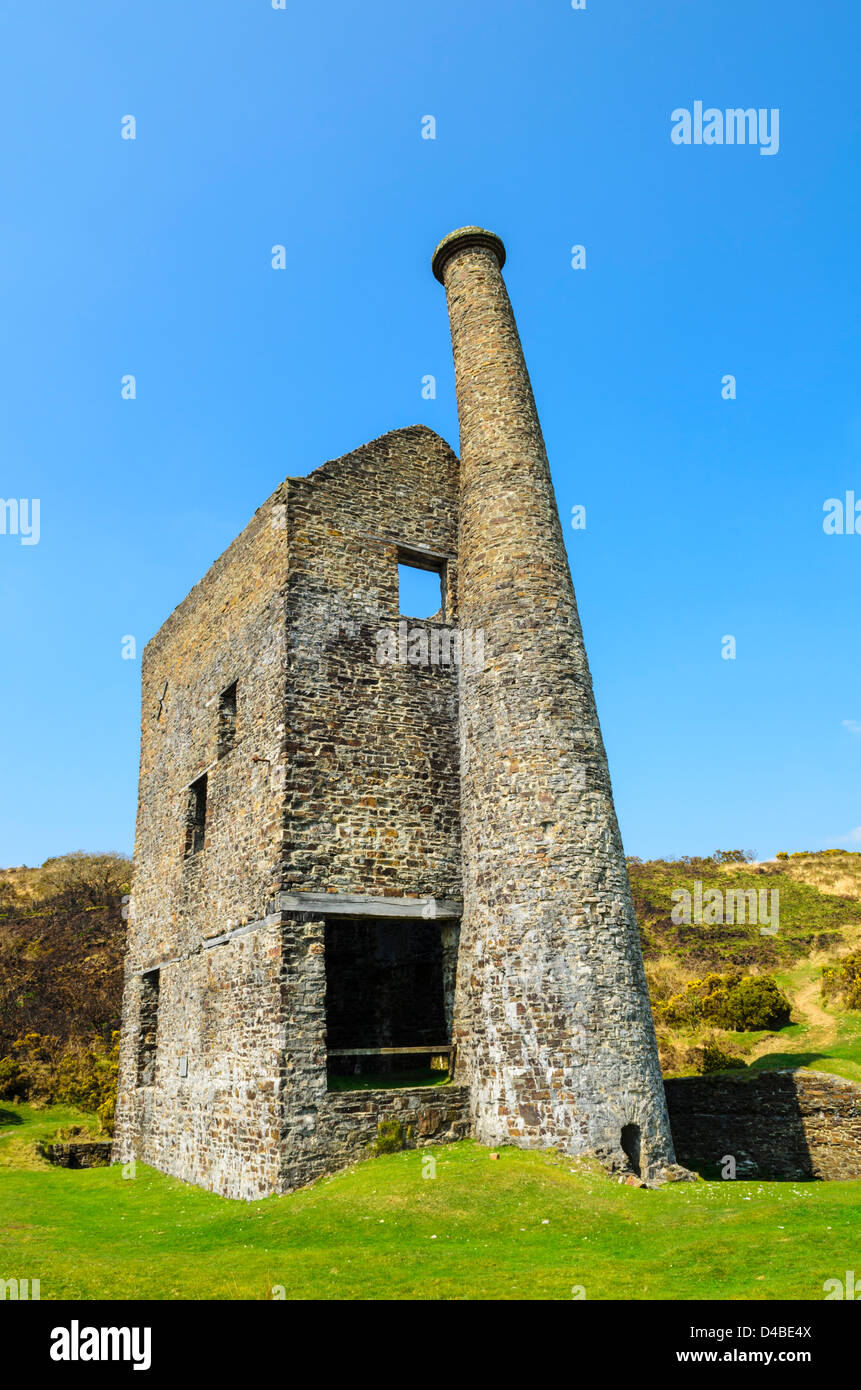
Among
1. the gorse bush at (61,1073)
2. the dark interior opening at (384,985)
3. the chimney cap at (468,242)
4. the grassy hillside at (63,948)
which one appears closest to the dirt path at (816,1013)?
the dark interior opening at (384,985)

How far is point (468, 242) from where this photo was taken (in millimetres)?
17094

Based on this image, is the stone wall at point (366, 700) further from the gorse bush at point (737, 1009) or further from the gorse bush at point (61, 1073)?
the gorse bush at point (61, 1073)

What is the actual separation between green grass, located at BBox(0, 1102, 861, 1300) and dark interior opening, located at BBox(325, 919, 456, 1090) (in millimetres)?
3631

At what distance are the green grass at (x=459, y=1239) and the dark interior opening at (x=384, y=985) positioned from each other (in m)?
3.63

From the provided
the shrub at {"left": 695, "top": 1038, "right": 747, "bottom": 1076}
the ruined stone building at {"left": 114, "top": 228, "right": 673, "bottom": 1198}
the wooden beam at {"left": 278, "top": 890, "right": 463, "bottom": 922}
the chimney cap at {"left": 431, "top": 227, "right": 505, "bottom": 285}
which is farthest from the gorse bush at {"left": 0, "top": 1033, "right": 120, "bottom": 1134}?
the chimney cap at {"left": 431, "top": 227, "right": 505, "bottom": 285}

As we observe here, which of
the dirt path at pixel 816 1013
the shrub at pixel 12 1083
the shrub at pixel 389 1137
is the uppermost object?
the shrub at pixel 389 1137

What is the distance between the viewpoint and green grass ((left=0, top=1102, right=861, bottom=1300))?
682 cm

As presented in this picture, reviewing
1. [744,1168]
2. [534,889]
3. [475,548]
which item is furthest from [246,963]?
[744,1168]

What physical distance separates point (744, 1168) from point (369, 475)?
1294 centimetres

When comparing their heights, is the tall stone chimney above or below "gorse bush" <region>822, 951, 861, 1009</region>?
above

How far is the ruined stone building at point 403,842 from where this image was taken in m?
11.4

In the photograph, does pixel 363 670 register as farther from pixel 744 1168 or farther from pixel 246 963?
pixel 744 1168

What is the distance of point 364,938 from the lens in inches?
626

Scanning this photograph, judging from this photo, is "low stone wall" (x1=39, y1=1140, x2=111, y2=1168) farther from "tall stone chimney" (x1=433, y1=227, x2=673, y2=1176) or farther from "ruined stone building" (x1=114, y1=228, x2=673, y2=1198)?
"tall stone chimney" (x1=433, y1=227, x2=673, y2=1176)
